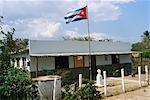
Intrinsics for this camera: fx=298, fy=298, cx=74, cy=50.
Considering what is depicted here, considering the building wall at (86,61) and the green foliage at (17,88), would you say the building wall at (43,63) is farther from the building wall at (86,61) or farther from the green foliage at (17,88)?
the green foliage at (17,88)

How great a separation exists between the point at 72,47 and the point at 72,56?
2.42 feet

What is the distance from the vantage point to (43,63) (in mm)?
22516

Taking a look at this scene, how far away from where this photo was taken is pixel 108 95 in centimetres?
1391

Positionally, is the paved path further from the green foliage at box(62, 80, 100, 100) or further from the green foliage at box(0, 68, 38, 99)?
the green foliage at box(0, 68, 38, 99)

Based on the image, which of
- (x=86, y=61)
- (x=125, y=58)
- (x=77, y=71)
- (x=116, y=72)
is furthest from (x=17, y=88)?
(x=125, y=58)

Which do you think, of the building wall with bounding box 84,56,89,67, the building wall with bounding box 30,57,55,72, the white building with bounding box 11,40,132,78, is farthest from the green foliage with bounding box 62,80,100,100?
the building wall with bounding box 84,56,89,67

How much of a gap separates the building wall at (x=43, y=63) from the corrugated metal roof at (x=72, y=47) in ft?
1.99

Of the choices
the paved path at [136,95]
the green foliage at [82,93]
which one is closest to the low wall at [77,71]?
the paved path at [136,95]

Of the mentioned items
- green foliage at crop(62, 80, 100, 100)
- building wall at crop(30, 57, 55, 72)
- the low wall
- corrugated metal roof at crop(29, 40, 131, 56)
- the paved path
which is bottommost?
the paved path

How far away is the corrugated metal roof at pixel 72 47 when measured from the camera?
2176cm

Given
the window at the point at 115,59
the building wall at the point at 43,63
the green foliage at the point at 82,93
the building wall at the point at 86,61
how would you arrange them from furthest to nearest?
the window at the point at 115,59 → the building wall at the point at 86,61 → the building wall at the point at 43,63 → the green foliage at the point at 82,93

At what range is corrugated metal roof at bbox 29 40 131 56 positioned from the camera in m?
21.8

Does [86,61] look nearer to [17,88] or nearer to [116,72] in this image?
[116,72]

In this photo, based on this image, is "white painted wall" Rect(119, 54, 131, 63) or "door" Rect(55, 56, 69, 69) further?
"white painted wall" Rect(119, 54, 131, 63)
